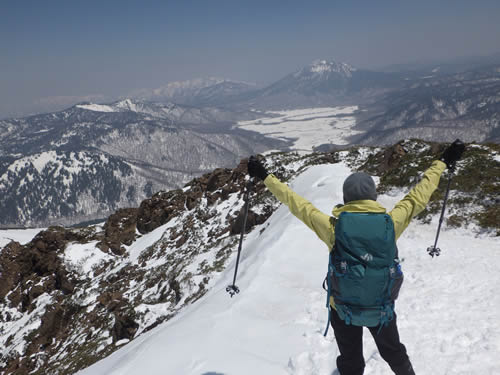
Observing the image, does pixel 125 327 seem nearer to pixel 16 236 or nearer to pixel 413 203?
pixel 413 203

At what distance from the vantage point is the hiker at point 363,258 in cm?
354

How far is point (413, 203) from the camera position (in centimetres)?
415

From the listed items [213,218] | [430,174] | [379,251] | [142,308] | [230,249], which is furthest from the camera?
[213,218]

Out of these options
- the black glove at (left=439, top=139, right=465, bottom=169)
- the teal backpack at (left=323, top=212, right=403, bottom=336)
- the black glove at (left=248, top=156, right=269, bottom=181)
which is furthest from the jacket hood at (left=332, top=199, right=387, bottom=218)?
the black glove at (left=439, top=139, right=465, bottom=169)

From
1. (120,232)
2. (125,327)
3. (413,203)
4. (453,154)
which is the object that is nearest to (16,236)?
(120,232)

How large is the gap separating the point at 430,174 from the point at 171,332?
9.20 metres

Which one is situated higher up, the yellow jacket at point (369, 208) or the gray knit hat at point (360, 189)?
the gray knit hat at point (360, 189)

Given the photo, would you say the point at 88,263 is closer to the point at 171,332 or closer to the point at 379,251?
the point at 171,332

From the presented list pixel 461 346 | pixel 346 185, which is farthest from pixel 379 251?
pixel 461 346

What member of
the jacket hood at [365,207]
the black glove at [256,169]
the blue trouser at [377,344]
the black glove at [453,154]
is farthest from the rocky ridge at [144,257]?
the black glove at [256,169]

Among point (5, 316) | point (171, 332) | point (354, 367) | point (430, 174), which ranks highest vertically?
point (430, 174)

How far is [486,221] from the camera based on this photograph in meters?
12.9

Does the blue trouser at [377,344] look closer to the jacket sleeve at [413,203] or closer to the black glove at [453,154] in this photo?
the jacket sleeve at [413,203]

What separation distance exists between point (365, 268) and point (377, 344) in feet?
5.07
